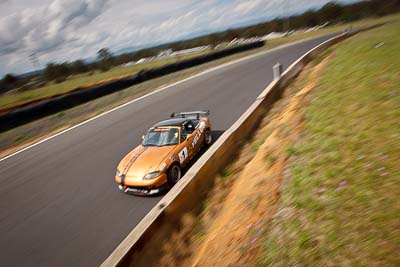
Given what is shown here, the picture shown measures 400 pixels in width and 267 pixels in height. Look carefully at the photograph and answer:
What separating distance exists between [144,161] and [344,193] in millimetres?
4526

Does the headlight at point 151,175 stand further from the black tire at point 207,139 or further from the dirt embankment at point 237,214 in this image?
the black tire at point 207,139

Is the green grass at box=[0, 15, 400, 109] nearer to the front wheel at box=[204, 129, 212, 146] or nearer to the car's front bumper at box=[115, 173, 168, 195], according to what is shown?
the front wheel at box=[204, 129, 212, 146]

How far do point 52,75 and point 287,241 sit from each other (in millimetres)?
84636

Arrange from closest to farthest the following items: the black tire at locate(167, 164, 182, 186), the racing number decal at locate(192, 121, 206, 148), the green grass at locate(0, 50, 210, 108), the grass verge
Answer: the black tire at locate(167, 164, 182, 186), the racing number decal at locate(192, 121, 206, 148), the grass verge, the green grass at locate(0, 50, 210, 108)

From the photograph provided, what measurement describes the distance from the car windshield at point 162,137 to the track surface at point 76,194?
1456mm

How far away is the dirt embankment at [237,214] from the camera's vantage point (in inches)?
160

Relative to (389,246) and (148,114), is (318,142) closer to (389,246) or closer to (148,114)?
(389,246)

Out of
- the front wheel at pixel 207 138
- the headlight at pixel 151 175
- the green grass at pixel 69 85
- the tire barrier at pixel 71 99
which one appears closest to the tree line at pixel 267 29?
the green grass at pixel 69 85

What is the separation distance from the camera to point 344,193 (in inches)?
149

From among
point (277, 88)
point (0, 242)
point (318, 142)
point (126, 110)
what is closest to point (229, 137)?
point (318, 142)

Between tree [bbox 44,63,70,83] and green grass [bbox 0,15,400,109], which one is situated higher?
tree [bbox 44,63,70,83]

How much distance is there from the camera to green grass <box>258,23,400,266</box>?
9.85 ft

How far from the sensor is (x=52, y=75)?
2987 inches

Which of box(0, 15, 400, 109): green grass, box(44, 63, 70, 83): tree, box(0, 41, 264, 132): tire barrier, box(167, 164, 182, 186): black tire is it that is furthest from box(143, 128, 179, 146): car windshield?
box(44, 63, 70, 83): tree
